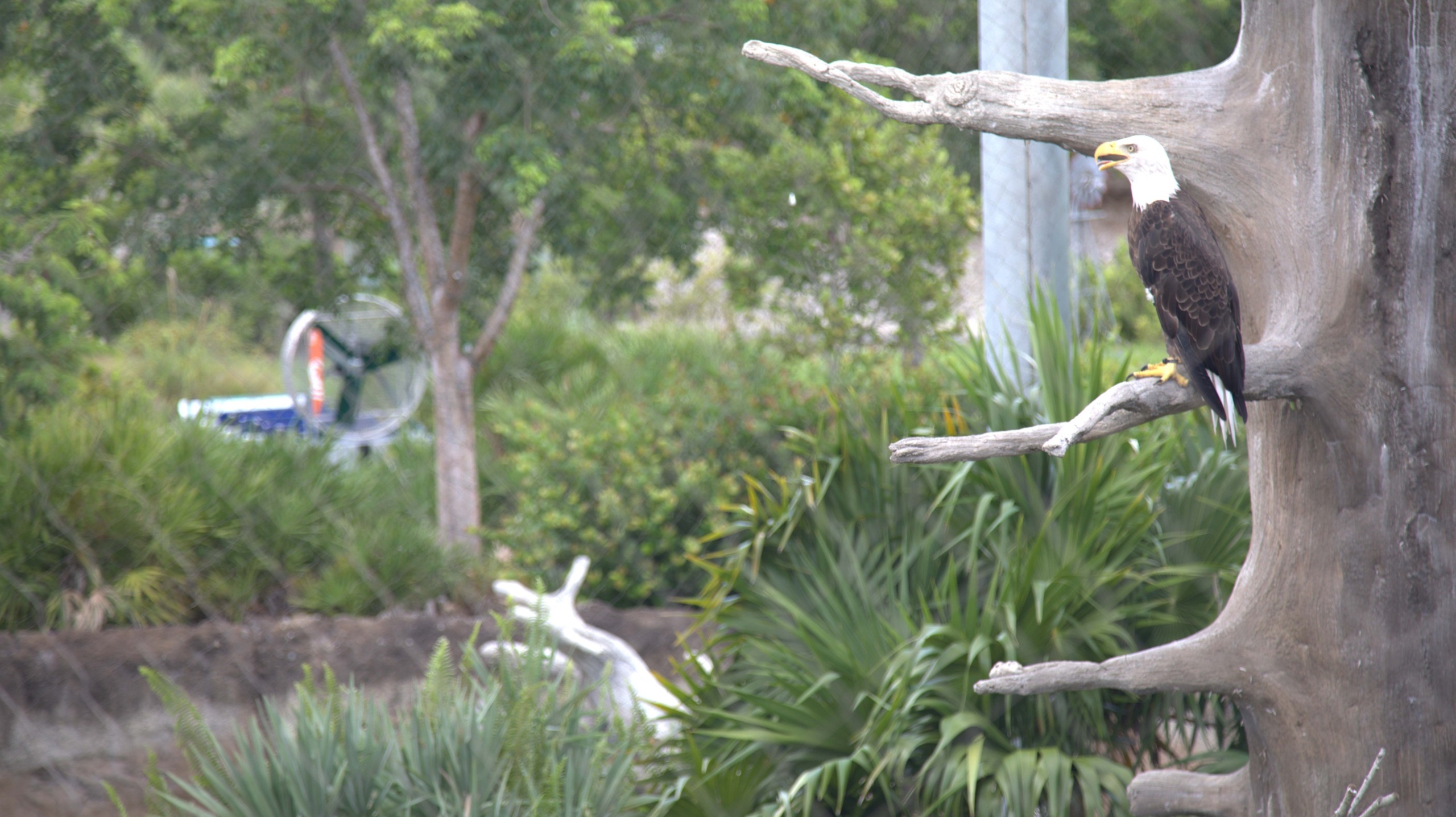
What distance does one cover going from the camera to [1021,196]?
3.35 m

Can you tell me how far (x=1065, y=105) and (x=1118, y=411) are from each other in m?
0.53

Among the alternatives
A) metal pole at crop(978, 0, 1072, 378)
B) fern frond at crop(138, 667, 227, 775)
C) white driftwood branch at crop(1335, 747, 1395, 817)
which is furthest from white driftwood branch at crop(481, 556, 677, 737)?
white driftwood branch at crop(1335, 747, 1395, 817)

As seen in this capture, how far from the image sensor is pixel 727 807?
264 cm

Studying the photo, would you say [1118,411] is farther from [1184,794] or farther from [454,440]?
[454,440]

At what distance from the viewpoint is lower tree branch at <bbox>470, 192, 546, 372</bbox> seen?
201 inches

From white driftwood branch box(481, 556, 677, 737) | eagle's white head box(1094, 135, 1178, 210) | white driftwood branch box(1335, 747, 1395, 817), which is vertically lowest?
white driftwood branch box(481, 556, 677, 737)

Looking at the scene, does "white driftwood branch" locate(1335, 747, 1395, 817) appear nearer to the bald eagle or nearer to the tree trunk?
the bald eagle

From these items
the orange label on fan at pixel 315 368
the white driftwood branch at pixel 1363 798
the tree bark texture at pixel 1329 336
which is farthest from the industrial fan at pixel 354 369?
the white driftwood branch at pixel 1363 798

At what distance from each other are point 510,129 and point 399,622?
2093mm

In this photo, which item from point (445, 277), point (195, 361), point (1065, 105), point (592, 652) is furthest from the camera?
point (195, 361)

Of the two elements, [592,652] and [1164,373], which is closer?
[1164,373]

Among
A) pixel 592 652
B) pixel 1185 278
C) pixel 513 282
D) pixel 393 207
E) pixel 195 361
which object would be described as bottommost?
pixel 592 652

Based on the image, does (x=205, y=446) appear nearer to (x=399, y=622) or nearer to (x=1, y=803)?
(x=399, y=622)

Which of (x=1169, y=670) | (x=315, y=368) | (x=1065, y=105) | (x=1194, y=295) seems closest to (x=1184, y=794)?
(x=1169, y=670)
